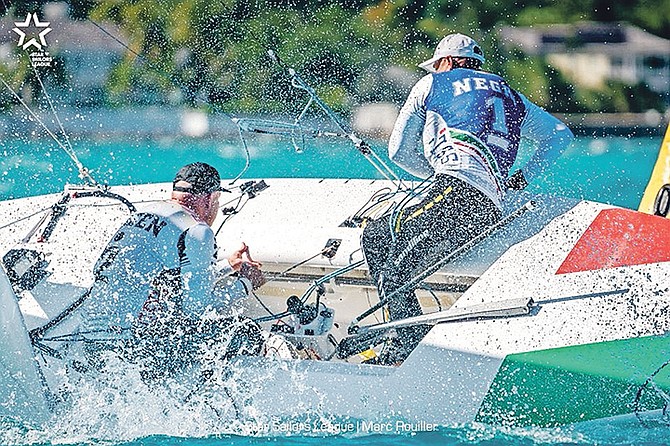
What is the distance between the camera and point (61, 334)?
12.2ft

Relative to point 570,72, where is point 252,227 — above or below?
below

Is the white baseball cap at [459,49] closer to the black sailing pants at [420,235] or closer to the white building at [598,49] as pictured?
the black sailing pants at [420,235]

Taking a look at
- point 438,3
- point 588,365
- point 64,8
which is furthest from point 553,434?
point 64,8

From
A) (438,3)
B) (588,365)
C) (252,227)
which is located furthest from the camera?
(438,3)

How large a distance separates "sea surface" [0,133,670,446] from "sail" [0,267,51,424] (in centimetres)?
6

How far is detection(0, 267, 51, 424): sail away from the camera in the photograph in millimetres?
3424

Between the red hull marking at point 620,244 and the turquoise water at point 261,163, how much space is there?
6982mm

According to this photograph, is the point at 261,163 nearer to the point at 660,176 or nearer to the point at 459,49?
the point at 660,176

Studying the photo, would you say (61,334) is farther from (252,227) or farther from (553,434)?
(553,434)

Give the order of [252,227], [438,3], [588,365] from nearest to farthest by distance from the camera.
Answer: [588,365]
[252,227]
[438,3]

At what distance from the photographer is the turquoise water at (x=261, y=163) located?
12000mm

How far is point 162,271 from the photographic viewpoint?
3.46 meters

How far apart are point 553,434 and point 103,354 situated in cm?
144

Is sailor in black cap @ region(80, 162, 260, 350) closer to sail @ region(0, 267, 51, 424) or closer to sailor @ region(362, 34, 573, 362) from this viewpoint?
sail @ region(0, 267, 51, 424)
